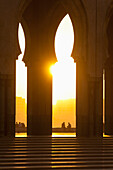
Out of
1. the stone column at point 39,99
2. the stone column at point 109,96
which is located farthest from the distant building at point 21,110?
the stone column at point 109,96

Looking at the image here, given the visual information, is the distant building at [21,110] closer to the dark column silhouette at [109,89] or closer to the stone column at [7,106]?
the dark column silhouette at [109,89]

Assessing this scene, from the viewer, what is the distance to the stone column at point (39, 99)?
1423 cm

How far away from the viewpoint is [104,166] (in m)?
7.10

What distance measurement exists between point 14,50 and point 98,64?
8.72ft

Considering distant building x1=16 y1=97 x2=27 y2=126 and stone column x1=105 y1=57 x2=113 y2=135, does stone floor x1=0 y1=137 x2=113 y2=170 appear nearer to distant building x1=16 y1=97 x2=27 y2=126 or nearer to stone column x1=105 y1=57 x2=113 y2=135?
stone column x1=105 y1=57 x2=113 y2=135

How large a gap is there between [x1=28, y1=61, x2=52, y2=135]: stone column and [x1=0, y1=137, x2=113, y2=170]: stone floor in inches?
179

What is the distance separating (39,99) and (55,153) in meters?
6.39

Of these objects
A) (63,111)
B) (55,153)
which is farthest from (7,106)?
(63,111)

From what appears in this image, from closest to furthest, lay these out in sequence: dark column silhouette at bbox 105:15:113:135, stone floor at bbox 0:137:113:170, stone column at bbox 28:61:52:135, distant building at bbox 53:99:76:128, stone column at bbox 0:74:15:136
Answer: stone floor at bbox 0:137:113:170, stone column at bbox 0:74:15:136, stone column at bbox 28:61:52:135, dark column silhouette at bbox 105:15:113:135, distant building at bbox 53:99:76:128

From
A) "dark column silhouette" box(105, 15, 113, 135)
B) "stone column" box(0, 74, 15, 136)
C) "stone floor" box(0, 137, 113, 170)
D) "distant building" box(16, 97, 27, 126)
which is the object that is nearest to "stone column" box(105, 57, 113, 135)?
"dark column silhouette" box(105, 15, 113, 135)

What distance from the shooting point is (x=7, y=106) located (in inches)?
401

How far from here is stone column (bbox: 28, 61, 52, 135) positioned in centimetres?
1423

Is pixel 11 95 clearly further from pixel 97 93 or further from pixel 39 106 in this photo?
pixel 39 106

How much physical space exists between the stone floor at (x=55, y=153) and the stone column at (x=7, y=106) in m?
0.75
